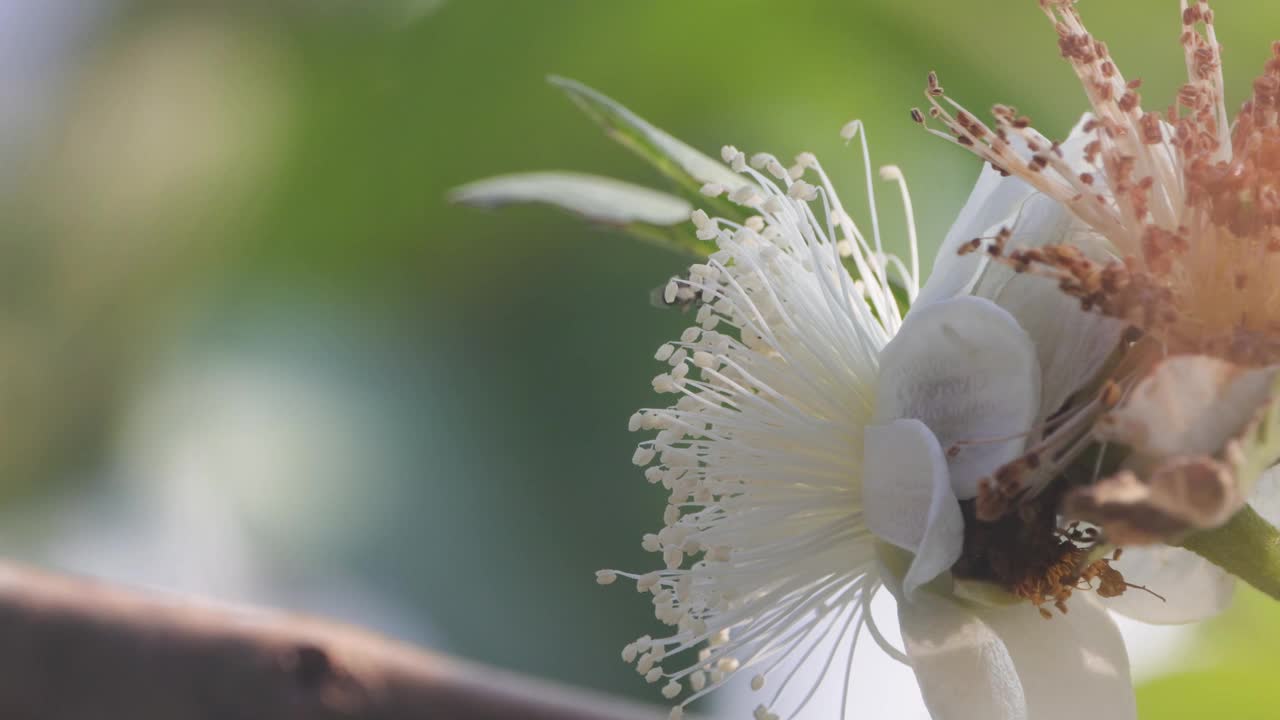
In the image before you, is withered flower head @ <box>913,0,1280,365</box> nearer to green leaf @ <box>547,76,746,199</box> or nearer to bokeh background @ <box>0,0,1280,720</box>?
green leaf @ <box>547,76,746,199</box>

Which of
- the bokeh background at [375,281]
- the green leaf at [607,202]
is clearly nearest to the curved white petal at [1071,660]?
the green leaf at [607,202]

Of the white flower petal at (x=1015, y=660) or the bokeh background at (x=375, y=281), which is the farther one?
the bokeh background at (x=375, y=281)

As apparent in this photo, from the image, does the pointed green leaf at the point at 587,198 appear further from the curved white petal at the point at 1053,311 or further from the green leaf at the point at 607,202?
the curved white petal at the point at 1053,311

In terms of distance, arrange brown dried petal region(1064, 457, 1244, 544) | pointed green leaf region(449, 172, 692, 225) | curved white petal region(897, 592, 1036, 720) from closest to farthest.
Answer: brown dried petal region(1064, 457, 1244, 544) → curved white petal region(897, 592, 1036, 720) → pointed green leaf region(449, 172, 692, 225)

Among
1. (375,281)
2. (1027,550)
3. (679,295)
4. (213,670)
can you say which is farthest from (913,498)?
(375,281)

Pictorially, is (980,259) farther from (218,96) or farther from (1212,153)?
(218,96)

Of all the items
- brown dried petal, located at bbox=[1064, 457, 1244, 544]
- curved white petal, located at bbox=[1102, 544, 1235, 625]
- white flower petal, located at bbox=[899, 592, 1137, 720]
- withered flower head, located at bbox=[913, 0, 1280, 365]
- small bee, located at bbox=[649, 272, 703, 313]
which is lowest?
white flower petal, located at bbox=[899, 592, 1137, 720]

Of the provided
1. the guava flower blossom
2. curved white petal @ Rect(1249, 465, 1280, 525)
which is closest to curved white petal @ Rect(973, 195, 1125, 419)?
the guava flower blossom

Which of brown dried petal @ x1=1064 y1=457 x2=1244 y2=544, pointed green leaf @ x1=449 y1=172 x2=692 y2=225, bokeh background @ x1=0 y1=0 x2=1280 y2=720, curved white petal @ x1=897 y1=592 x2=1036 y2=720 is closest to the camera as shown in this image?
brown dried petal @ x1=1064 y1=457 x2=1244 y2=544
